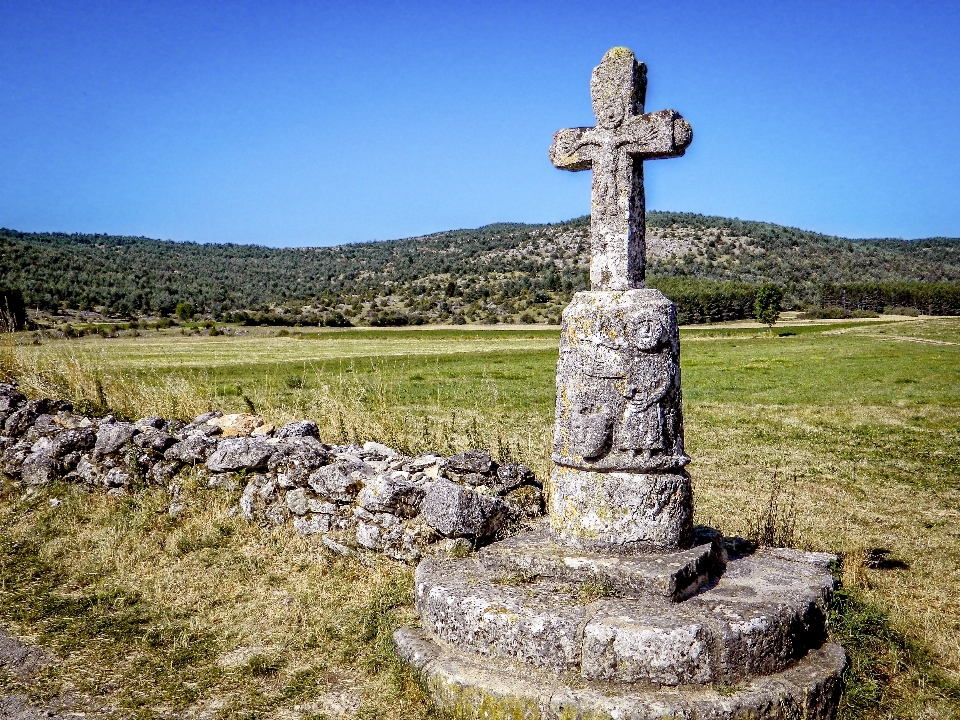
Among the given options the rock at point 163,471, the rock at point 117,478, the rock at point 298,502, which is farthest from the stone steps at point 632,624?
the rock at point 117,478

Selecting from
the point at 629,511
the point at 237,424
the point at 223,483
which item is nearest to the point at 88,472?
the point at 237,424

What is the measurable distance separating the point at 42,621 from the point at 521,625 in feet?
13.0

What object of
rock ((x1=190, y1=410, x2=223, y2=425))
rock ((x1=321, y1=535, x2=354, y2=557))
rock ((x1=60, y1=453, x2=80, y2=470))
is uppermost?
rock ((x1=190, y1=410, x2=223, y2=425))

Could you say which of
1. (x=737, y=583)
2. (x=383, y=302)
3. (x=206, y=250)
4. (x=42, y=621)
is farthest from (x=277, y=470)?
(x=206, y=250)

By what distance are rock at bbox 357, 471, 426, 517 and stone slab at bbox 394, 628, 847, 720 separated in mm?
2192

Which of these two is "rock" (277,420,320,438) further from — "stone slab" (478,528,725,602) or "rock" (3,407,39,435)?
"stone slab" (478,528,725,602)

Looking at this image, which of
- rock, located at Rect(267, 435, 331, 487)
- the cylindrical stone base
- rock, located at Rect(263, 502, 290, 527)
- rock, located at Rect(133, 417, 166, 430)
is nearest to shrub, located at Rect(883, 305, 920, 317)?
rock, located at Rect(267, 435, 331, 487)

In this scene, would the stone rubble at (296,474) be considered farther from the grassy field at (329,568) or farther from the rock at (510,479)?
the grassy field at (329,568)

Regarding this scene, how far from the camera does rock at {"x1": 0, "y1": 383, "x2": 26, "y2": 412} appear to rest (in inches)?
387

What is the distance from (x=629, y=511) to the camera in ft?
16.0

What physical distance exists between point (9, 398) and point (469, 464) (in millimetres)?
7124

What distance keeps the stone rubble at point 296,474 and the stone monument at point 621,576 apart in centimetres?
93

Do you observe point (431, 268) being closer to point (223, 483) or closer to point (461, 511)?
point (223, 483)

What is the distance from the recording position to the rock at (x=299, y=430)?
853 centimetres
